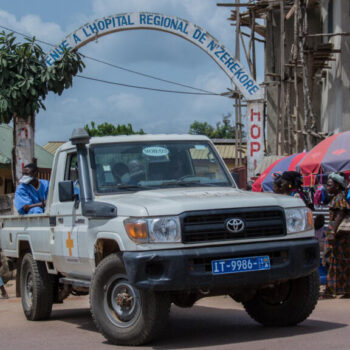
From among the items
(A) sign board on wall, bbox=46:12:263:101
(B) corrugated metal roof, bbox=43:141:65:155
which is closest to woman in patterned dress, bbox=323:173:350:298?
(A) sign board on wall, bbox=46:12:263:101

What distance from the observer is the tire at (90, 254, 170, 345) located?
664 cm

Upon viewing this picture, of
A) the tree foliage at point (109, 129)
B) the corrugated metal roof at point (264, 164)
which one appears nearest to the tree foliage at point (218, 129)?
the tree foliage at point (109, 129)

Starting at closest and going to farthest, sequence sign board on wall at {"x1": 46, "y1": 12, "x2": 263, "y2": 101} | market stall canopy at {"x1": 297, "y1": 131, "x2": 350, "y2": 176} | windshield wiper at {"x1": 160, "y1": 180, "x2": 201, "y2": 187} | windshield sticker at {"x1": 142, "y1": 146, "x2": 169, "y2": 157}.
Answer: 1. windshield wiper at {"x1": 160, "y1": 180, "x2": 201, "y2": 187}
2. windshield sticker at {"x1": 142, "y1": 146, "x2": 169, "y2": 157}
3. market stall canopy at {"x1": 297, "y1": 131, "x2": 350, "y2": 176}
4. sign board on wall at {"x1": 46, "y1": 12, "x2": 263, "y2": 101}

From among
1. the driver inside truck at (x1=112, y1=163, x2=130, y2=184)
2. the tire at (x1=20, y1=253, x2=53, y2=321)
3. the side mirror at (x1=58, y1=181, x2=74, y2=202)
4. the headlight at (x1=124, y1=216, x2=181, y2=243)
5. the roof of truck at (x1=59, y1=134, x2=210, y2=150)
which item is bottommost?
the tire at (x1=20, y1=253, x2=53, y2=321)

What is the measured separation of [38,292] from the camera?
9023 millimetres

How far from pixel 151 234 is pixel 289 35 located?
25980mm

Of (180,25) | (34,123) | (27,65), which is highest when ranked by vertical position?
(180,25)

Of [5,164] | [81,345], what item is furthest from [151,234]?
[5,164]

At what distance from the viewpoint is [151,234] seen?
6586 millimetres

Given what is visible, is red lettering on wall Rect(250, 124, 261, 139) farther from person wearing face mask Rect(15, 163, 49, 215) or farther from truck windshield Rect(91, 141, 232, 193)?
truck windshield Rect(91, 141, 232, 193)

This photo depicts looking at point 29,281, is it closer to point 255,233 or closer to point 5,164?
point 255,233

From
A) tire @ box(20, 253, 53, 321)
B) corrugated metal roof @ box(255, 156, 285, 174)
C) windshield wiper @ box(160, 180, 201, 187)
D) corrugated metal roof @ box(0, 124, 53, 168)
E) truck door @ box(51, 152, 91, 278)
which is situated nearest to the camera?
truck door @ box(51, 152, 91, 278)

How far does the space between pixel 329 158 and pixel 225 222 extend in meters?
Result: 7.97

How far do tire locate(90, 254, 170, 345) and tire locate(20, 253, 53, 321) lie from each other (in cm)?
214
